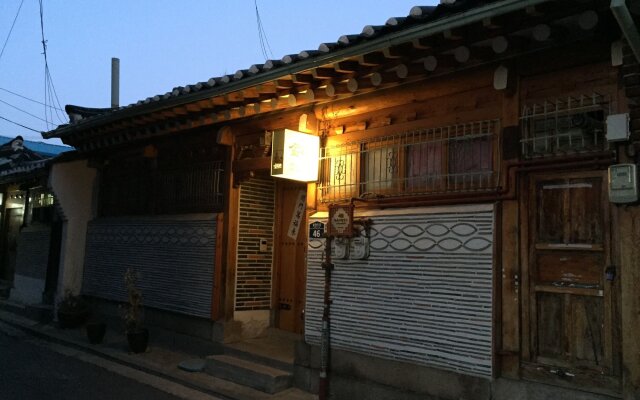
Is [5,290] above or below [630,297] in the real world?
below

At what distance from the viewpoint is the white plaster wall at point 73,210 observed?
1306 centimetres

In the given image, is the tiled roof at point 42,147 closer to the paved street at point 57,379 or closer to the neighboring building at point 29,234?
the neighboring building at point 29,234

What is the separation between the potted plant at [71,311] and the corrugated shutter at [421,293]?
7267mm

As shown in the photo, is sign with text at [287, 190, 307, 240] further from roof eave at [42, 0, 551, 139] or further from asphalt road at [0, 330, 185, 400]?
asphalt road at [0, 330, 185, 400]

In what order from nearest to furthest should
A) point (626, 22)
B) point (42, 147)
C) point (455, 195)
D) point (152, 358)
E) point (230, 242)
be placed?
point (626, 22), point (455, 195), point (230, 242), point (152, 358), point (42, 147)

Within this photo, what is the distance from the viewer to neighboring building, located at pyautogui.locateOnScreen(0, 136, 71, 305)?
1396cm

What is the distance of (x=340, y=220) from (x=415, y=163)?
4.36ft

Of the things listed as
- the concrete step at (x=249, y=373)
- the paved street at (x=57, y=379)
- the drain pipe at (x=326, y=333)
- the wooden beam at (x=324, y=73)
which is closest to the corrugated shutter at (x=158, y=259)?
the concrete step at (x=249, y=373)

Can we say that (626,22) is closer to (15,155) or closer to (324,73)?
(324,73)

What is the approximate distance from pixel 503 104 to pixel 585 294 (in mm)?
2285

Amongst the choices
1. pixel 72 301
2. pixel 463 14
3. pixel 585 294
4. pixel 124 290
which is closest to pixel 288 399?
pixel 585 294

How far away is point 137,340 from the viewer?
9773 mm

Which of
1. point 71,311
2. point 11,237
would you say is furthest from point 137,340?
point 11,237

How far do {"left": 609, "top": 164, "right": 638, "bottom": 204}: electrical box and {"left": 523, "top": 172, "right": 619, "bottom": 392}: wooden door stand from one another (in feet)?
0.85
